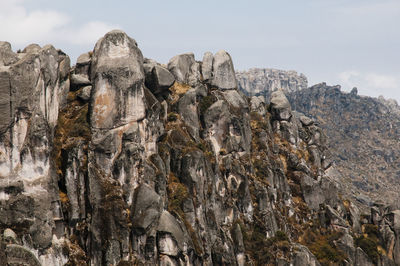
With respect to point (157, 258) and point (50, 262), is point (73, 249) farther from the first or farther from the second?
point (157, 258)

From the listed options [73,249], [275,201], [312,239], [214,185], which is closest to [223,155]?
[214,185]

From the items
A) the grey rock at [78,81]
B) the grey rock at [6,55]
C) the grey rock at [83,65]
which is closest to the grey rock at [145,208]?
the grey rock at [78,81]

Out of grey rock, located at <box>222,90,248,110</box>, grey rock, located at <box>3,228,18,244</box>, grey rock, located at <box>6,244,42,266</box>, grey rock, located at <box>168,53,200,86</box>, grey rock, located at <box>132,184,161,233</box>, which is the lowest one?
grey rock, located at <box>6,244,42,266</box>

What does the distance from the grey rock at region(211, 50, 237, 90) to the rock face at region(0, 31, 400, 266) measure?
0.89ft

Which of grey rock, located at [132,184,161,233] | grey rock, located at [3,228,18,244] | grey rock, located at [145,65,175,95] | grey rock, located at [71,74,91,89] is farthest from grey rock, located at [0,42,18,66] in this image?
grey rock, located at [132,184,161,233]

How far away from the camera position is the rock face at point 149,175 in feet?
156

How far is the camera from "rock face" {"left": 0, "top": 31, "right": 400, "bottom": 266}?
4748cm

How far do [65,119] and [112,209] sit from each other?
47.5 feet

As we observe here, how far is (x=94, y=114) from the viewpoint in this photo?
185 ft

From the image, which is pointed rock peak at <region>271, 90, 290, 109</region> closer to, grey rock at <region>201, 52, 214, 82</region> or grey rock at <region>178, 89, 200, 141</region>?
grey rock at <region>201, 52, 214, 82</region>

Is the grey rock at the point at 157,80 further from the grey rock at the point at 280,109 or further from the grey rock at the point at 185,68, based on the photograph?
the grey rock at the point at 280,109

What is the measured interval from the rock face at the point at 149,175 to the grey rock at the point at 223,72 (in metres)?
0.27

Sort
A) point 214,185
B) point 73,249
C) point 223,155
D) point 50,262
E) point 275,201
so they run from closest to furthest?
point 50,262, point 73,249, point 214,185, point 223,155, point 275,201

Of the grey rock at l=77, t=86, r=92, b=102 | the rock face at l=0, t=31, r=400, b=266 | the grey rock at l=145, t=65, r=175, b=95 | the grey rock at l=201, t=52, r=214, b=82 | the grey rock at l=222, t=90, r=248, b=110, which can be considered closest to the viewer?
the rock face at l=0, t=31, r=400, b=266
